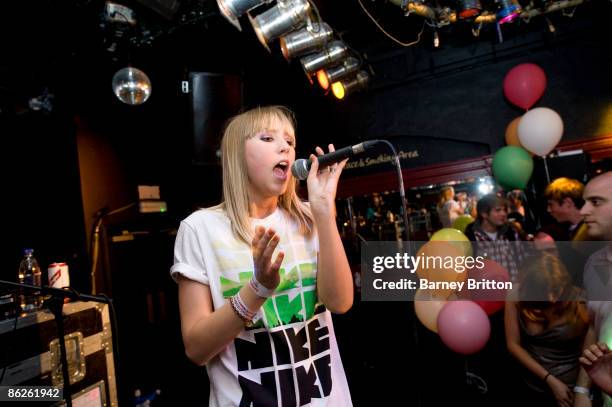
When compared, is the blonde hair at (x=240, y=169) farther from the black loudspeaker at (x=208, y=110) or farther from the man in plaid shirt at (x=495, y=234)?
the man in plaid shirt at (x=495, y=234)

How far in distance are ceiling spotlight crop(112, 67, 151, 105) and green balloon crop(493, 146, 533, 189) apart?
4.08 metres

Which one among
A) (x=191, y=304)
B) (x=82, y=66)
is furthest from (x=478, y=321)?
(x=82, y=66)

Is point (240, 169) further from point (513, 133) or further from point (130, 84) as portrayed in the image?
point (513, 133)

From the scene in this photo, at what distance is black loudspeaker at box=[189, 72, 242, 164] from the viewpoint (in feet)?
13.7

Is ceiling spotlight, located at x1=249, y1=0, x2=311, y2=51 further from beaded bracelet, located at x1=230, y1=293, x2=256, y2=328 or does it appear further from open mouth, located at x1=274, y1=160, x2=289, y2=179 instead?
beaded bracelet, located at x1=230, y1=293, x2=256, y2=328

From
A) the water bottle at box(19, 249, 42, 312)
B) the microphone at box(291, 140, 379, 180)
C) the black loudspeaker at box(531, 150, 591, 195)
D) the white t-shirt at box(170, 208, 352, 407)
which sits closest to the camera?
the white t-shirt at box(170, 208, 352, 407)

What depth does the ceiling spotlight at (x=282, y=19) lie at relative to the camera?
3084mm

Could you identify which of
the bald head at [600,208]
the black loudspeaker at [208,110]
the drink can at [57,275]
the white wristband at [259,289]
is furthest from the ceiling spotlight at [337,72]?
the white wristband at [259,289]

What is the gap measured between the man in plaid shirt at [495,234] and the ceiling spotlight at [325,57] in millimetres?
2165

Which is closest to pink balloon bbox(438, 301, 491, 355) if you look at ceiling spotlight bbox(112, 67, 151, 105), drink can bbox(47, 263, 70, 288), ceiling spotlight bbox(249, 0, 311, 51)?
ceiling spotlight bbox(249, 0, 311, 51)

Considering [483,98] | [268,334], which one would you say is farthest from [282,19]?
[483,98]

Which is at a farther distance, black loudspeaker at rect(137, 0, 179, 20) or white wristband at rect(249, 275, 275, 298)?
black loudspeaker at rect(137, 0, 179, 20)

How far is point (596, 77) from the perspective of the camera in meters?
5.00

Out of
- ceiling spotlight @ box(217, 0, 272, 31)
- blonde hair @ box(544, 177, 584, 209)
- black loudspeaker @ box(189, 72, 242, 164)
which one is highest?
ceiling spotlight @ box(217, 0, 272, 31)
